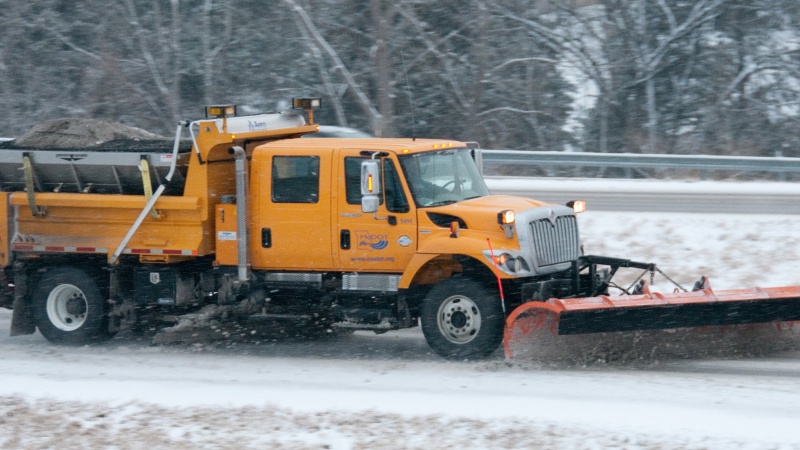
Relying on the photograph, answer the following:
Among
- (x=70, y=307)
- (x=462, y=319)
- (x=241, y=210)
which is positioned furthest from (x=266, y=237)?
(x=70, y=307)

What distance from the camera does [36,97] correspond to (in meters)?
28.6

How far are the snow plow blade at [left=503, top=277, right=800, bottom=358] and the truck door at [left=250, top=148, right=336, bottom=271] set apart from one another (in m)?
2.04

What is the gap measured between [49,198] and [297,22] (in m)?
16.2

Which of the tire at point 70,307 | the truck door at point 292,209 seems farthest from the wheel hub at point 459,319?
the tire at point 70,307

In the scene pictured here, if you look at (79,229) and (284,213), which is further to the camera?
(79,229)

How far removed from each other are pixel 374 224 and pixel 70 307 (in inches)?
136

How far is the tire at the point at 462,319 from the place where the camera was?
30.0 ft

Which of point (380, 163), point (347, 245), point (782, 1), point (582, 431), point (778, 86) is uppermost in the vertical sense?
point (782, 1)

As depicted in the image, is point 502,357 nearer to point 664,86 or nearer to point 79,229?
point 79,229

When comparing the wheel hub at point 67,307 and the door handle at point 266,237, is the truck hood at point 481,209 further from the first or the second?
the wheel hub at point 67,307

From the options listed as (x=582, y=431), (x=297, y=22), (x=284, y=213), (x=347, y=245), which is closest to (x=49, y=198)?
Answer: (x=284, y=213)

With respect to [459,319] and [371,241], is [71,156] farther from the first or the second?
[459,319]

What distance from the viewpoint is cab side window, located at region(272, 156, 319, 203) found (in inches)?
380

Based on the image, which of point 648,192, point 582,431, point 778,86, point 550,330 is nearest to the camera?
point 582,431
